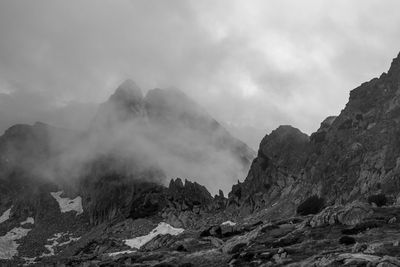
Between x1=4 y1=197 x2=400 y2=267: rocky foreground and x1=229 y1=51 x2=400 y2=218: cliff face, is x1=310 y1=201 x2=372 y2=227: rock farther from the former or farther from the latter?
x1=229 y1=51 x2=400 y2=218: cliff face

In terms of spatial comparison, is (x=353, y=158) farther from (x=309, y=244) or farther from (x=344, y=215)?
(x=309, y=244)

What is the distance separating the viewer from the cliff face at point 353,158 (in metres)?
135

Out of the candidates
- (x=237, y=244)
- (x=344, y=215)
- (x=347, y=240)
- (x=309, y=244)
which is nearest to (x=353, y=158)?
(x=344, y=215)

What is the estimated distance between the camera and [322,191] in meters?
152

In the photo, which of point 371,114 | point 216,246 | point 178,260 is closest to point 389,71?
point 371,114

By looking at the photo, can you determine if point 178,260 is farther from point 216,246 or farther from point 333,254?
point 333,254

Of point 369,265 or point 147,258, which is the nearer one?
point 369,265

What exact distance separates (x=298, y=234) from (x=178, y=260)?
19.7 metres

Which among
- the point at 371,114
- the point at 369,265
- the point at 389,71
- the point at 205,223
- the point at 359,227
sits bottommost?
the point at 369,265

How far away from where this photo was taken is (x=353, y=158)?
152m

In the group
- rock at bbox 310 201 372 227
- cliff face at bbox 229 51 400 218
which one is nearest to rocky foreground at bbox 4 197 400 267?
rock at bbox 310 201 372 227

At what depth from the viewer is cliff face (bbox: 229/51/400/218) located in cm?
13512

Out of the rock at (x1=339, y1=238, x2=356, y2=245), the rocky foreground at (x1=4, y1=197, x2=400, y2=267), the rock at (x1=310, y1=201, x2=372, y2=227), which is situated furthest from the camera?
the rock at (x1=310, y1=201, x2=372, y2=227)

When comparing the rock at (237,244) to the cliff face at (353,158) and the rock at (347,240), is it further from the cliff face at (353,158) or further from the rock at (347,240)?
the cliff face at (353,158)
